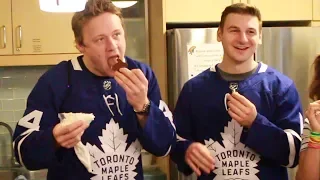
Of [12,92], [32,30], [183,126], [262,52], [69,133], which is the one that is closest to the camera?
[69,133]

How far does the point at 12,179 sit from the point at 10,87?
602 millimetres

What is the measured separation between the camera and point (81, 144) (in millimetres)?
1442

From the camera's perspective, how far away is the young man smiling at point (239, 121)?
5.08 ft

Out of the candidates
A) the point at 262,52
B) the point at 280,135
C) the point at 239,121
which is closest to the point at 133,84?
the point at 239,121

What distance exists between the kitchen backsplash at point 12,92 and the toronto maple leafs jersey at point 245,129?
1.73 metres

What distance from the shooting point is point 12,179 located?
2889 millimetres

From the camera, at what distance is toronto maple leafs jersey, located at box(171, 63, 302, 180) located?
1.56 m

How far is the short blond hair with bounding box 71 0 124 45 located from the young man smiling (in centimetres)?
41

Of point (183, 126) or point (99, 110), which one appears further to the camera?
point (183, 126)

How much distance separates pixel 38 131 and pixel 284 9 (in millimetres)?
1772

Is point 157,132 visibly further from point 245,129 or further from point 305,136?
point 305,136

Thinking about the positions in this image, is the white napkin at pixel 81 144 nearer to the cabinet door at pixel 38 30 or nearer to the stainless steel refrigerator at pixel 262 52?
the stainless steel refrigerator at pixel 262 52

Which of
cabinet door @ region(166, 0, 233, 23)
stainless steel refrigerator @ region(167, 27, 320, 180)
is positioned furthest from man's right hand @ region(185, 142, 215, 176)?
cabinet door @ region(166, 0, 233, 23)

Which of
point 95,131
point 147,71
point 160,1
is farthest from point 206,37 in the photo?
point 95,131
